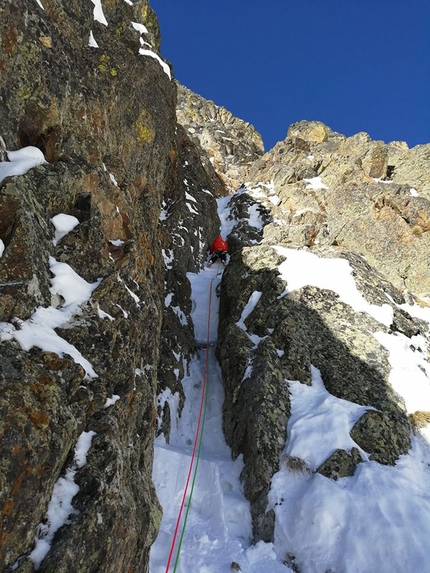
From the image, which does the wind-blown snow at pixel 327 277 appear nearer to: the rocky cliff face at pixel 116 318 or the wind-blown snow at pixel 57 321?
Answer: the rocky cliff face at pixel 116 318

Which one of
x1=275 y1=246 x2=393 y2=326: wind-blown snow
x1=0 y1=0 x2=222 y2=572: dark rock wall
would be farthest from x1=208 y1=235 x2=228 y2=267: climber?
x1=0 y1=0 x2=222 y2=572: dark rock wall

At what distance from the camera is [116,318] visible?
764 cm

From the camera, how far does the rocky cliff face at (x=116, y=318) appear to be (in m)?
4.57

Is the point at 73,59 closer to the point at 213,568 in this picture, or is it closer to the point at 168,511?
the point at 168,511

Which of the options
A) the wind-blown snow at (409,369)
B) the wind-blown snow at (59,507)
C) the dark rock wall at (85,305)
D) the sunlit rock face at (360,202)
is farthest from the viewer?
the sunlit rock face at (360,202)

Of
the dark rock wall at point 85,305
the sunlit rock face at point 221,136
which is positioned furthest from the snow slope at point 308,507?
the sunlit rock face at point 221,136


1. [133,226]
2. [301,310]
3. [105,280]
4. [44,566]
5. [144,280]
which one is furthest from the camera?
[301,310]

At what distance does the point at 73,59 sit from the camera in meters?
10.8

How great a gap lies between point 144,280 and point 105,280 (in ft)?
9.07

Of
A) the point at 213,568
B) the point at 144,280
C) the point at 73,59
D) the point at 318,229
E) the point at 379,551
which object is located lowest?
the point at 213,568

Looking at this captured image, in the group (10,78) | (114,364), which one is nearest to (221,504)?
(114,364)

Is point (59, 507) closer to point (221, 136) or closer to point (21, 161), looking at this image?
point (21, 161)

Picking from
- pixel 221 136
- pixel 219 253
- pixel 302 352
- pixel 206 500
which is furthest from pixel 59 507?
pixel 221 136

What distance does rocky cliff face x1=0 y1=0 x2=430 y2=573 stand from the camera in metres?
4.57
